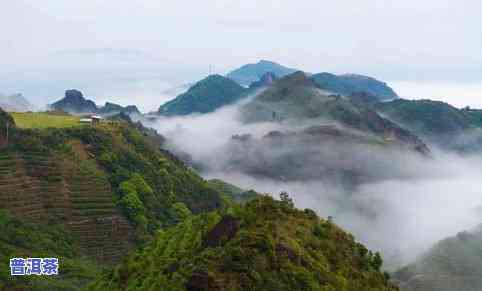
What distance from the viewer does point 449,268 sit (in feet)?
365

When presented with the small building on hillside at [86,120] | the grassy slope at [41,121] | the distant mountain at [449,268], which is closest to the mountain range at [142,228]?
the small building on hillside at [86,120]

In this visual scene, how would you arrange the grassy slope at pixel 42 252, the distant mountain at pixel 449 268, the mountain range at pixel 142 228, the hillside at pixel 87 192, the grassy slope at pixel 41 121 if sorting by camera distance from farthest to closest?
the distant mountain at pixel 449 268, the grassy slope at pixel 41 121, the hillside at pixel 87 192, the grassy slope at pixel 42 252, the mountain range at pixel 142 228

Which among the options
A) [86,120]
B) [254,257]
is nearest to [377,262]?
[254,257]

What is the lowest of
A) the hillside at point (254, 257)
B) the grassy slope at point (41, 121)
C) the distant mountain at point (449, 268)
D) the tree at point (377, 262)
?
the distant mountain at point (449, 268)

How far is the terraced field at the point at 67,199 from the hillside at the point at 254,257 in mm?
32853

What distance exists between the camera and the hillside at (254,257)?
34281 mm

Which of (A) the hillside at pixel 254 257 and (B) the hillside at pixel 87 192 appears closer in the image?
(A) the hillside at pixel 254 257

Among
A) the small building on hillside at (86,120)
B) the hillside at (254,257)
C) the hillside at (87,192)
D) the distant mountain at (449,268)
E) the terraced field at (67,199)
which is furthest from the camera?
→ the small building on hillside at (86,120)

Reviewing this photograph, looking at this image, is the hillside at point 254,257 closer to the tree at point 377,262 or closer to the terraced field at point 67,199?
the tree at point 377,262

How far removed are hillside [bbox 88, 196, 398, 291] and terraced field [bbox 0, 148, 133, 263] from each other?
32.9 metres

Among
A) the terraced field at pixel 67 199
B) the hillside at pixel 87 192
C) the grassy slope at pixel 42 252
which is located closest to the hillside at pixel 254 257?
the grassy slope at pixel 42 252

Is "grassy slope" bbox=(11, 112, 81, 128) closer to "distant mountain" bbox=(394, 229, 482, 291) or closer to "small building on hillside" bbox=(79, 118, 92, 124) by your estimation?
"small building on hillside" bbox=(79, 118, 92, 124)

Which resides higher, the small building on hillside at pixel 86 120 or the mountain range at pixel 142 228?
the small building on hillside at pixel 86 120

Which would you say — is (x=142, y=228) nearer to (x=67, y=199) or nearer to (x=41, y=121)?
(x=67, y=199)
